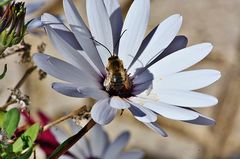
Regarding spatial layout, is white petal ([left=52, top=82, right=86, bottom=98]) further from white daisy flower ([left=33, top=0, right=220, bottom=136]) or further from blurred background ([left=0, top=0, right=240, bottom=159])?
blurred background ([left=0, top=0, right=240, bottom=159])

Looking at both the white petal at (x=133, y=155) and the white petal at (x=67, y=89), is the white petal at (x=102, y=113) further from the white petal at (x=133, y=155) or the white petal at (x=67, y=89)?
the white petal at (x=133, y=155)

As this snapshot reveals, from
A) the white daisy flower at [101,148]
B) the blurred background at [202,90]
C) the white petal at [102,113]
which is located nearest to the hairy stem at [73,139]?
the white petal at [102,113]

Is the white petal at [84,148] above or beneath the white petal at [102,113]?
beneath

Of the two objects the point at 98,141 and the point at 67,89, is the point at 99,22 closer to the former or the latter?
the point at 67,89

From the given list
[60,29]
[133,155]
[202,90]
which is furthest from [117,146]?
[202,90]

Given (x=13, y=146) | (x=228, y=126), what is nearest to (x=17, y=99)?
(x=13, y=146)

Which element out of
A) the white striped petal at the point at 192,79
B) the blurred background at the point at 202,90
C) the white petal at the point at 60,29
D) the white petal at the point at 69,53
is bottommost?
the blurred background at the point at 202,90
